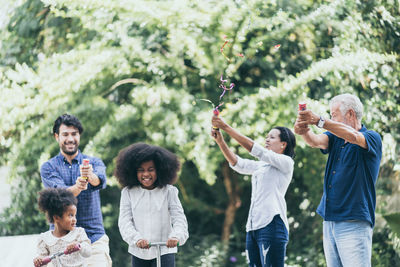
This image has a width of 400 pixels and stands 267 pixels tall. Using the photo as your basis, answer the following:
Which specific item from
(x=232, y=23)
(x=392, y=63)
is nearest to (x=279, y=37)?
(x=232, y=23)

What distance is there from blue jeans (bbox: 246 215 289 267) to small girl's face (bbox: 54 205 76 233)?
3.61 feet

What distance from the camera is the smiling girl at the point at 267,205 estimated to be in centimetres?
322

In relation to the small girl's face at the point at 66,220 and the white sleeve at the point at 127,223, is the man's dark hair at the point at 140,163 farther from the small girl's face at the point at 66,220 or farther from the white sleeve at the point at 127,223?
the small girl's face at the point at 66,220

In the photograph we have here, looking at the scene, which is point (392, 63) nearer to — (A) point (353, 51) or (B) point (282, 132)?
(A) point (353, 51)

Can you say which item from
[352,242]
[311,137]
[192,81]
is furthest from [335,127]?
[192,81]

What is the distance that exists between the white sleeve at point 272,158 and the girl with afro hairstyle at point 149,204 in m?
0.51

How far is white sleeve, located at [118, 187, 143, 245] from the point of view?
296 cm

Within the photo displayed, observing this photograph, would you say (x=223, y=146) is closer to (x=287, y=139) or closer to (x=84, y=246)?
(x=287, y=139)

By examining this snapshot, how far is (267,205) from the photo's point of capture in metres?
3.29

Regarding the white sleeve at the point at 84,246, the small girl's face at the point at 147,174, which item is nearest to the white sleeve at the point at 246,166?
the small girl's face at the point at 147,174

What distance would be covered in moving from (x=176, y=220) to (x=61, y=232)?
65 cm

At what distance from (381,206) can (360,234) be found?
271 centimetres

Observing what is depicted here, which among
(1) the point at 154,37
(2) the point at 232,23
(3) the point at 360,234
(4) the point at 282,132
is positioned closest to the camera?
(3) the point at 360,234

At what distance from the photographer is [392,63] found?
215 inches
